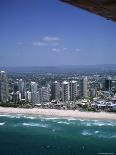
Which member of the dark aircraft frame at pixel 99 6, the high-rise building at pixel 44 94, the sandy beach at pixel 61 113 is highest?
the dark aircraft frame at pixel 99 6

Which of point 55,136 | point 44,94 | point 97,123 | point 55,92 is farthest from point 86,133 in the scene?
point 55,92

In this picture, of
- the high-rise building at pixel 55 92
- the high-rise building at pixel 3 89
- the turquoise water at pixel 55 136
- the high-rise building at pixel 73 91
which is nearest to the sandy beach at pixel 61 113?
the turquoise water at pixel 55 136

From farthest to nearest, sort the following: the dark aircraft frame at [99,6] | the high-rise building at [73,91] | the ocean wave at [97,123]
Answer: the high-rise building at [73,91]
the ocean wave at [97,123]
the dark aircraft frame at [99,6]

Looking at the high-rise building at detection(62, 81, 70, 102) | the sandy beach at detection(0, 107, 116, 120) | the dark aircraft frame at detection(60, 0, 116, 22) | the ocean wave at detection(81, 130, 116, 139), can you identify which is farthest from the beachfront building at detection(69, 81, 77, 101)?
the dark aircraft frame at detection(60, 0, 116, 22)

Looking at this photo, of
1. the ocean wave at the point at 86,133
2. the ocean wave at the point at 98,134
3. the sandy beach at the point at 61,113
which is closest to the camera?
the ocean wave at the point at 98,134

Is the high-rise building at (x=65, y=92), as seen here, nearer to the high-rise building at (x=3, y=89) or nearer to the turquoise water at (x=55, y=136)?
the high-rise building at (x=3, y=89)

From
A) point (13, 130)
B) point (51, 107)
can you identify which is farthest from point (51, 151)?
point (51, 107)

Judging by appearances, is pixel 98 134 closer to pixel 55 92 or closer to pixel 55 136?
pixel 55 136

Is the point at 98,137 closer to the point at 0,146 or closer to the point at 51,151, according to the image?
the point at 51,151

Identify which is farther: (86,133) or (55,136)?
(86,133)
